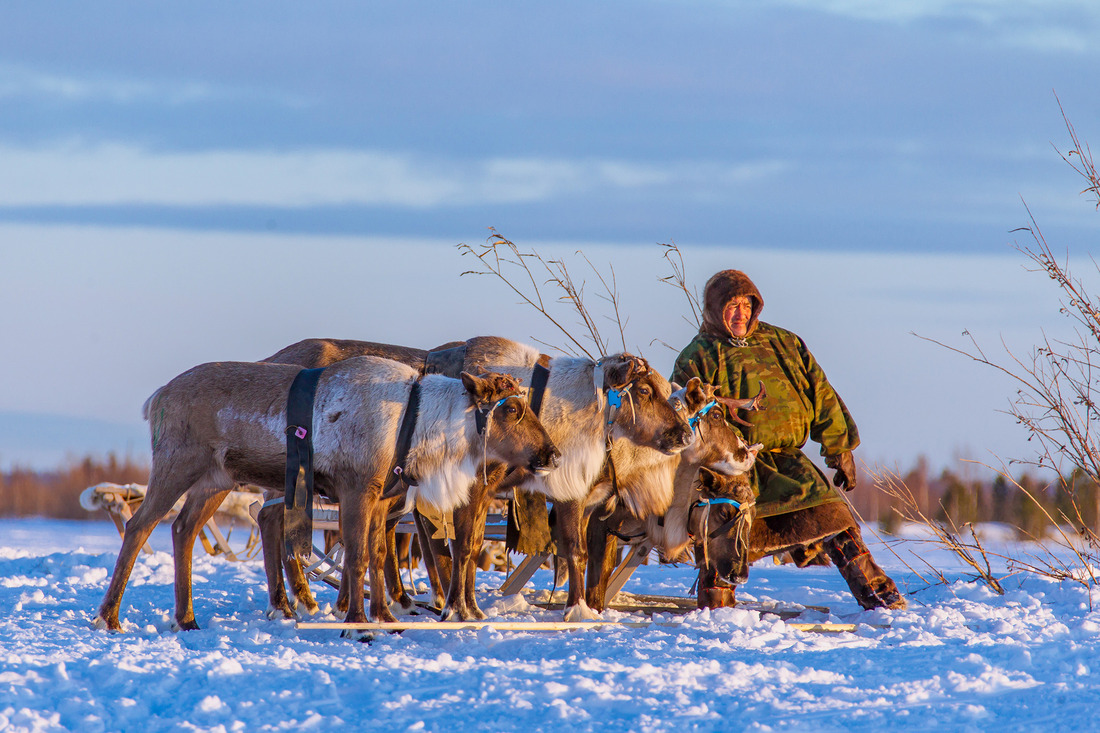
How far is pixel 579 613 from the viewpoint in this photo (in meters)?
7.23

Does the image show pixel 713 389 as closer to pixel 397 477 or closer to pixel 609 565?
pixel 609 565

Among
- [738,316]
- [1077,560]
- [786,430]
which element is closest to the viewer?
[786,430]

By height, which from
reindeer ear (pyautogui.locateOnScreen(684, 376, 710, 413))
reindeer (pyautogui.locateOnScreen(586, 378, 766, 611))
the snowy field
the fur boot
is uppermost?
reindeer ear (pyautogui.locateOnScreen(684, 376, 710, 413))

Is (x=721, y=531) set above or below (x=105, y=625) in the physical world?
above

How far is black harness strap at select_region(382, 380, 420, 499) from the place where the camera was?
7.04 metres

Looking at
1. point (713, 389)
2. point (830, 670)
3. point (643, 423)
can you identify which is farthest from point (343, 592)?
→ point (830, 670)

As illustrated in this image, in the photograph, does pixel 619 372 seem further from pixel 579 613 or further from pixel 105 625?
pixel 105 625

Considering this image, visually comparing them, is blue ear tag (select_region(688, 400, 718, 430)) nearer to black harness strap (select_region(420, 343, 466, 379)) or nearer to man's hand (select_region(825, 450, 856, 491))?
man's hand (select_region(825, 450, 856, 491))

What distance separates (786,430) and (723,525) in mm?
900

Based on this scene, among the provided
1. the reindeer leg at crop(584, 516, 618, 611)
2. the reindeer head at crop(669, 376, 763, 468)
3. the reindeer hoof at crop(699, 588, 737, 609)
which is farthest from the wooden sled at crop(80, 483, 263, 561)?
the reindeer head at crop(669, 376, 763, 468)

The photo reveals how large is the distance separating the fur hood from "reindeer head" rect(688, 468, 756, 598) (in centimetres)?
110

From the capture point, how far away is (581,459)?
754 centimetres

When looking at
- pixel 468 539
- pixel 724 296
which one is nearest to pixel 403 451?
pixel 468 539

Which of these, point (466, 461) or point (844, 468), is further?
point (844, 468)
